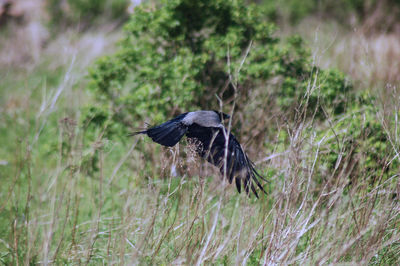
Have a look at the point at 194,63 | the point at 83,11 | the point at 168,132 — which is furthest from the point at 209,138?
the point at 83,11

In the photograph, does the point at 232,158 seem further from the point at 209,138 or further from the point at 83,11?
the point at 83,11

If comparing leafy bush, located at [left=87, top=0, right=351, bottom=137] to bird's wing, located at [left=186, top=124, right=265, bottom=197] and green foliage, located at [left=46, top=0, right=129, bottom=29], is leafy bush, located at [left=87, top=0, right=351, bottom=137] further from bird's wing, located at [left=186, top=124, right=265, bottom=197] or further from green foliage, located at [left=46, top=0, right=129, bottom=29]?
green foliage, located at [left=46, top=0, right=129, bottom=29]

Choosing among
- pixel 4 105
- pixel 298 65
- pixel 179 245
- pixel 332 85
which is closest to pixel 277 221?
pixel 179 245

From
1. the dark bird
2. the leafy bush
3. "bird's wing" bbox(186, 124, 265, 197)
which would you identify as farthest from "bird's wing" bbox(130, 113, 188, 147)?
the leafy bush

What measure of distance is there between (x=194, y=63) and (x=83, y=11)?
7.58 meters

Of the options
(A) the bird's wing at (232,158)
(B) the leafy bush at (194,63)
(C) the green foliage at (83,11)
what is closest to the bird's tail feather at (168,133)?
(A) the bird's wing at (232,158)

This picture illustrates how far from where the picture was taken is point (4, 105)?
5.87 m

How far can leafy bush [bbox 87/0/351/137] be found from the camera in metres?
3.49

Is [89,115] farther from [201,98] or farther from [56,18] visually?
[56,18]

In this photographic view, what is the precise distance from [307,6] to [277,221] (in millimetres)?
8616

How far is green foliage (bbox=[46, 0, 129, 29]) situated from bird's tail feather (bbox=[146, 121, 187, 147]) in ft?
24.9

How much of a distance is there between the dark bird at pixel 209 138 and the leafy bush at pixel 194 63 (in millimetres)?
732

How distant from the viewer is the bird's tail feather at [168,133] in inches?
100

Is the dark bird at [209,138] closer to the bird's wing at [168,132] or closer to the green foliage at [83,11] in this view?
the bird's wing at [168,132]
